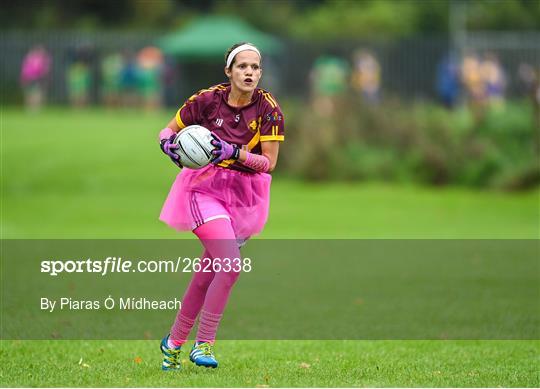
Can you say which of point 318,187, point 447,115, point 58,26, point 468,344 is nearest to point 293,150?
point 318,187

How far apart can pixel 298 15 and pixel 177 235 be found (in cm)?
4363

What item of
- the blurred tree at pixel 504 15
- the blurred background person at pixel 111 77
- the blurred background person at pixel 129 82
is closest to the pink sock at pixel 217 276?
the blurred background person at pixel 129 82

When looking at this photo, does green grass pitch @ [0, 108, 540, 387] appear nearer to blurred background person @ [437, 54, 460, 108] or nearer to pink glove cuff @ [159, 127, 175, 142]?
pink glove cuff @ [159, 127, 175, 142]

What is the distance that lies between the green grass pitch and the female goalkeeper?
1.32ft

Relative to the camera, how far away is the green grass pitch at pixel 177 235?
859 cm

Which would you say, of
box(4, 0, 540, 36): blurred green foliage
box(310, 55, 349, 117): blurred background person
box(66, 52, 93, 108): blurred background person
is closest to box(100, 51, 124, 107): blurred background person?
box(66, 52, 93, 108): blurred background person

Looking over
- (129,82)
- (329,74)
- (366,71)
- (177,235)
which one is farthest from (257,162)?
(129,82)

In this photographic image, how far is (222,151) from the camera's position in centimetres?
816

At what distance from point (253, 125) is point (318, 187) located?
68.5 ft

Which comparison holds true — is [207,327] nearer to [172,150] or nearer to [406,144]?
[172,150]

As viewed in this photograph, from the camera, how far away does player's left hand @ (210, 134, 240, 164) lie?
816 cm

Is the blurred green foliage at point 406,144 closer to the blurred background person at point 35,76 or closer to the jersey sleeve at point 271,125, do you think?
the blurred background person at point 35,76

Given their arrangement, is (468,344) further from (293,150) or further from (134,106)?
(134,106)

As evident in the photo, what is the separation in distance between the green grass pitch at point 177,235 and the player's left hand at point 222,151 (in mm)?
1446
